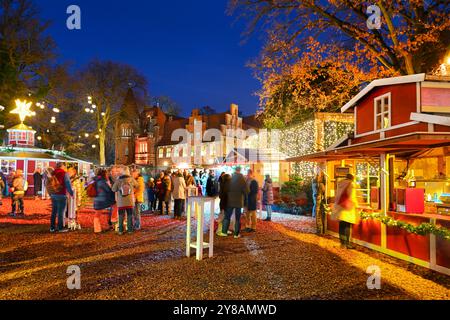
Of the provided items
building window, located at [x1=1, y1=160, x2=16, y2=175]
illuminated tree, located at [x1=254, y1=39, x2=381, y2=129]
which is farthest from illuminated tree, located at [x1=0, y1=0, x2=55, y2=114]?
illuminated tree, located at [x1=254, y1=39, x2=381, y2=129]

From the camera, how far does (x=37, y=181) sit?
68.5 feet

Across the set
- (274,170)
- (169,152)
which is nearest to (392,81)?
(274,170)

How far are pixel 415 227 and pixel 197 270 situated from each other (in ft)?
14.2

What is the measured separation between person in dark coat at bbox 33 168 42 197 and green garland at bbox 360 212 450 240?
18023 millimetres

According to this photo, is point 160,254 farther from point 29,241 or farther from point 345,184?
point 345,184

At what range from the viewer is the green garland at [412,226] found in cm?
628

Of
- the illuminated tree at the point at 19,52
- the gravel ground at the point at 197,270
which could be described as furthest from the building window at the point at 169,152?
the gravel ground at the point at 197,270

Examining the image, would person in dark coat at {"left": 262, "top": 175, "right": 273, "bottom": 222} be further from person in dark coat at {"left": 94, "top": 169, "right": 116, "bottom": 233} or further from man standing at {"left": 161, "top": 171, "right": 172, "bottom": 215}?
person in dark coat at {"left": 94, "top": 169, "right": 116, "bottom": 233}

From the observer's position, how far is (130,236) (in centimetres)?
956

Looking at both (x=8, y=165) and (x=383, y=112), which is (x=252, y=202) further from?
(x=8, y=165)

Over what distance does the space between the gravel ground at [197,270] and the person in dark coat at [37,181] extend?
11129 mm

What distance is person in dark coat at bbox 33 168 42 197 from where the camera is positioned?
19819 millimetres
